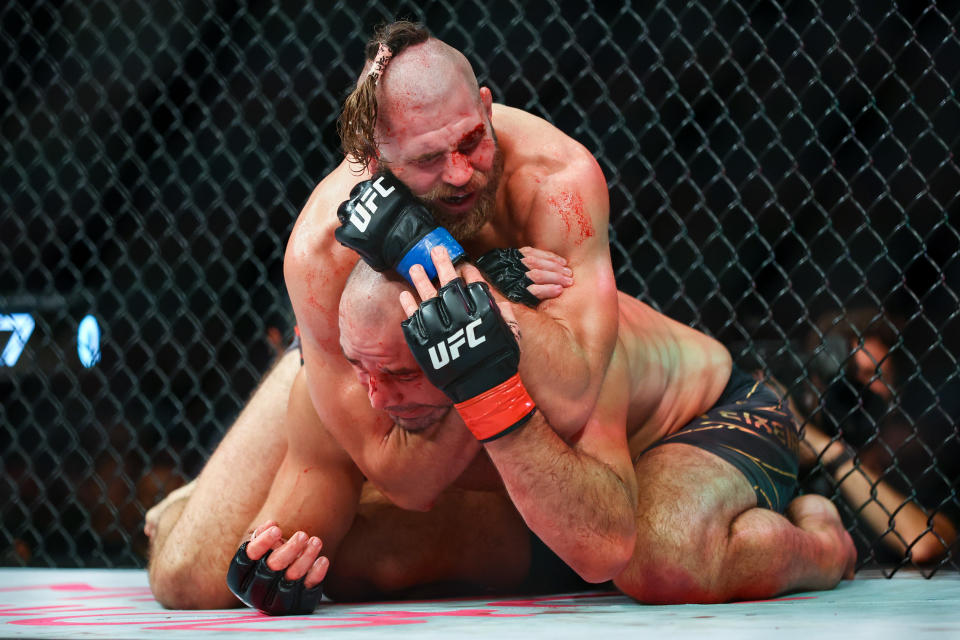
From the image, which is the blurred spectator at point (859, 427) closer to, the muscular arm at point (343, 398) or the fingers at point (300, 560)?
the muscular arm at point (343, 398)

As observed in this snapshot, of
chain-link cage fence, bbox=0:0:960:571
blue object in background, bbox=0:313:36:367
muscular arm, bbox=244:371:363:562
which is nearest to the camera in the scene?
muscular arm, bbox=244:371:363:562

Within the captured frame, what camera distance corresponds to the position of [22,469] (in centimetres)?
329

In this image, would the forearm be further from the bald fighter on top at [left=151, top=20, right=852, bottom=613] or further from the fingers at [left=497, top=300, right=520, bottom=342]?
→ the fingers at [left=497, top=300, right=520, bottom=342]

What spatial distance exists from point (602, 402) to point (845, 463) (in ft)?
3.99

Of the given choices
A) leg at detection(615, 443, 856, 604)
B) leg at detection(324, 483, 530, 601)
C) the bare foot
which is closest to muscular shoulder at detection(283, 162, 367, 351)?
leg at detection(324, 483, 530, 601)

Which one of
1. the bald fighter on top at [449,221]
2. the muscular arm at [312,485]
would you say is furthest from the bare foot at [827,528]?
the muscular arm at [312,485]

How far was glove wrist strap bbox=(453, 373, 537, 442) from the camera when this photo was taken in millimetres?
→ 1313

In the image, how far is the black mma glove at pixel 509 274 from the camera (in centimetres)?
146

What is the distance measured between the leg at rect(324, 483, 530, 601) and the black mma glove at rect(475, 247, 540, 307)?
0.52 metres

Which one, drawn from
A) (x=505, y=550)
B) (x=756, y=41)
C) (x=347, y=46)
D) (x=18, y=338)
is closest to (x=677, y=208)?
(x=756, y=41)

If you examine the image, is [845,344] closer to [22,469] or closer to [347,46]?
[347,46]

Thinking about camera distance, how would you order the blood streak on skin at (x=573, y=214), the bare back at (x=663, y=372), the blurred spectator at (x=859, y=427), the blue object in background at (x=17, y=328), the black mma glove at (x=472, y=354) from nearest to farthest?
the black mma glove at (x=472, y=354)
the blood streak on skin at (x=573, y=214)
the bare back at (x=663, y=372)
the blurred spectator at (x=859, y=427)
the blue object in background at (x=17, y=328)

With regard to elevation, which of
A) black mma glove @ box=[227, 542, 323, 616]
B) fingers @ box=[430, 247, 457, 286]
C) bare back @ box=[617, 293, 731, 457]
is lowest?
black mma glove @ box=[227, 542, 323, 616]

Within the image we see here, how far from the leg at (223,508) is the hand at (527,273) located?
647 mm
